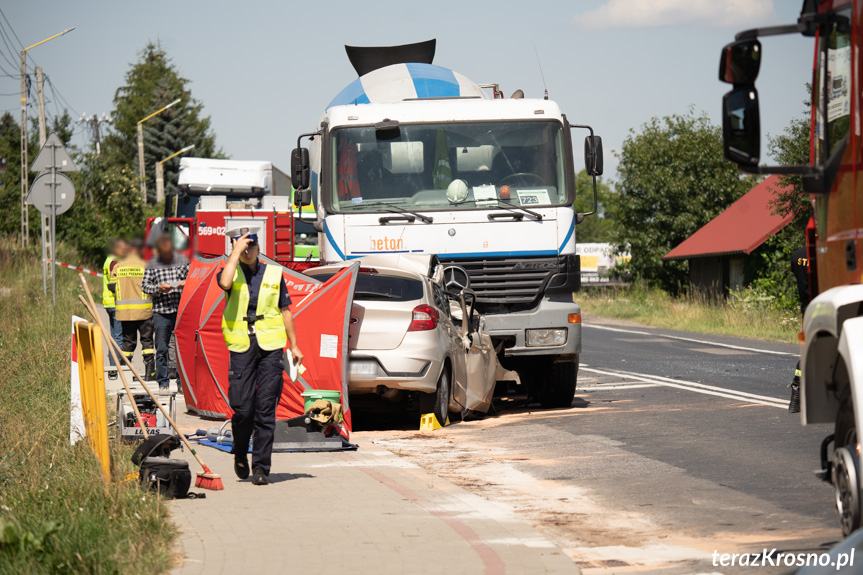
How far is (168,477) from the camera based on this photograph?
7.97 m

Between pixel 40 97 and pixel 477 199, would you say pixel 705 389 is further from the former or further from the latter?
pixel 40 97

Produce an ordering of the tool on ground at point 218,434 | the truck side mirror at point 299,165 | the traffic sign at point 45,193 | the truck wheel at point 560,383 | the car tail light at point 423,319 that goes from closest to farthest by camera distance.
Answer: the tool on ground at point 218,434 < the car tail light at point 423,319 < the truck side mirror at point 299,165 < the truck wheel at point 560,383 < the traffic sign at point 45,193

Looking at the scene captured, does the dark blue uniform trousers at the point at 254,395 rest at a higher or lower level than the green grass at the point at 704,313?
higher

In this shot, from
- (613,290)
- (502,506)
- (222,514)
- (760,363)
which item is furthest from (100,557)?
(613,290)

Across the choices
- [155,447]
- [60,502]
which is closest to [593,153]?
[155,447]

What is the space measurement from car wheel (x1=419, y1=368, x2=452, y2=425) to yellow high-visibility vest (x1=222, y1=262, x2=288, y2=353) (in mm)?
3582

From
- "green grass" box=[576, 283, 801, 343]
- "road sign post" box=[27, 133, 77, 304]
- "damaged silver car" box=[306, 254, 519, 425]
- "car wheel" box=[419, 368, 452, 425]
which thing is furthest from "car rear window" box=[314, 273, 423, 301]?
"green grass" box=[576, 283, 801, 343]

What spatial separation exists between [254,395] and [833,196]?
→ 15.6 feet

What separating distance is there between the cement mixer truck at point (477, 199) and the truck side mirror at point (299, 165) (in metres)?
0.35

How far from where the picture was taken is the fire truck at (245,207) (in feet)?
64.8

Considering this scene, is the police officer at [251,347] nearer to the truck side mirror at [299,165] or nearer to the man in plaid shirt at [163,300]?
the man in plaid shirt at [163,300]

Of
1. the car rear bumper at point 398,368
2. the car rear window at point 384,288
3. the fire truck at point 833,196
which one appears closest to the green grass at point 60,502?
the car rear bumper at point 398,368

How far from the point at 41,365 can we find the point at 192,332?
2902 millimetres

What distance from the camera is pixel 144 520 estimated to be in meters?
6.55
